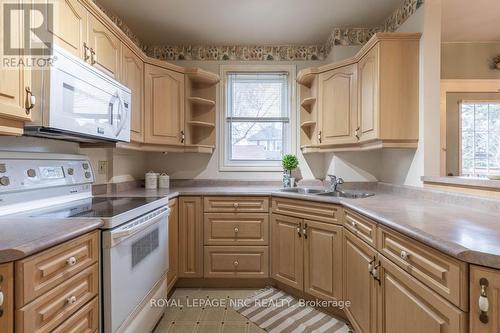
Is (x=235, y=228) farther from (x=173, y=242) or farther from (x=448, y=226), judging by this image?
(x=448, y=226)

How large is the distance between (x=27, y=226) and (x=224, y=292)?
1748mm

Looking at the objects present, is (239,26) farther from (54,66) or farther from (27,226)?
(27,226)

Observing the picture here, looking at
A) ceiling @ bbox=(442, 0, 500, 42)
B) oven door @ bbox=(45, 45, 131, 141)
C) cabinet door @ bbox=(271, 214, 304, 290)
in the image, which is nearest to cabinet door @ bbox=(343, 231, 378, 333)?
cabinet door @ bbox=(271, 214, 304, 290)

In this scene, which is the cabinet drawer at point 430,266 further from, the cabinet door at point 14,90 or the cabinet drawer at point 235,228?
the cabinet door at point 14,90

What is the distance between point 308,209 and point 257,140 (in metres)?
1.21

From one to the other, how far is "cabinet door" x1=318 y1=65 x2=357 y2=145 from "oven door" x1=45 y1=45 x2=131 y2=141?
1.70 m

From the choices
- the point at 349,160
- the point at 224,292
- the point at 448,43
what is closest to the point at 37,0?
the point at 224,292

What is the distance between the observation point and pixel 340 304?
190cm

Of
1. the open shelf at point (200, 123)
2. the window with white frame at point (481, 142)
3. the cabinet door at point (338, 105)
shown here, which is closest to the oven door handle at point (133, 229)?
the open shelf at point (200, 123)

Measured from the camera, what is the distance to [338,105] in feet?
8.01

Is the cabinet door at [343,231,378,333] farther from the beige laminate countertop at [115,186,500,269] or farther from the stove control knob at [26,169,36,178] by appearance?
the stove control knob at [26,169,36,178]

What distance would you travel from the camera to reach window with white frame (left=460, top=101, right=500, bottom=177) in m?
3.23
